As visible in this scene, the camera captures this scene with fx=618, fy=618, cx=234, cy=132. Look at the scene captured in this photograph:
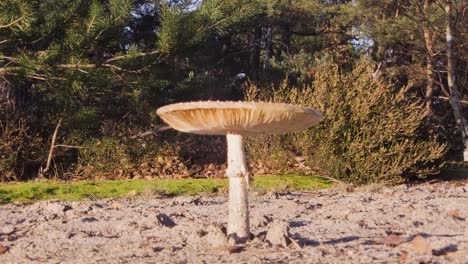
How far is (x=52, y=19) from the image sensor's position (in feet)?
34.1

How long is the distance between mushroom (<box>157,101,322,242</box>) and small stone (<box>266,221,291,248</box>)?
0.18 m

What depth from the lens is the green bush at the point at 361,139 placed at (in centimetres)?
1109

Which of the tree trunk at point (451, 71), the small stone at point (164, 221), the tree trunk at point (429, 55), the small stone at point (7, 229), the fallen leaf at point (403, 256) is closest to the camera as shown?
the fallen leaf at point (403, 256)

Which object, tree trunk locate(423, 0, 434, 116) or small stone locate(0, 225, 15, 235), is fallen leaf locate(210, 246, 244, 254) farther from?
tree trunk locate(423, 0, 434, 116)

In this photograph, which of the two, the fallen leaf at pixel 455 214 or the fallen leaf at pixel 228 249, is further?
the fallen leaf at pixel 455 214

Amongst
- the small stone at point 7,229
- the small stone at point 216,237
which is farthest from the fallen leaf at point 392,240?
the small stone at point 7,229

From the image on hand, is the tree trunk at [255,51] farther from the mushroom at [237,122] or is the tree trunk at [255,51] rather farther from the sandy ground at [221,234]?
the mushroom at [237,122]

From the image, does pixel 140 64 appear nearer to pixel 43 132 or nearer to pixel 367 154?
pixel 43 132

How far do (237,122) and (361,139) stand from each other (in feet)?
24.9

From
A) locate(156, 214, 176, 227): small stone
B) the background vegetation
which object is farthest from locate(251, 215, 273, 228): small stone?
the background vegetation

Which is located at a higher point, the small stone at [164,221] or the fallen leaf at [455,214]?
the small stone at [164,221]

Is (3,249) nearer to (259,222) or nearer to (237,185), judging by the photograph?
(237,185)

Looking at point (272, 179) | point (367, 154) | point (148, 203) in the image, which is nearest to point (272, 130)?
point (148, 203)

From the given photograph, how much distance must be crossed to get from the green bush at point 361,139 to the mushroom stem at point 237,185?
681 cm
